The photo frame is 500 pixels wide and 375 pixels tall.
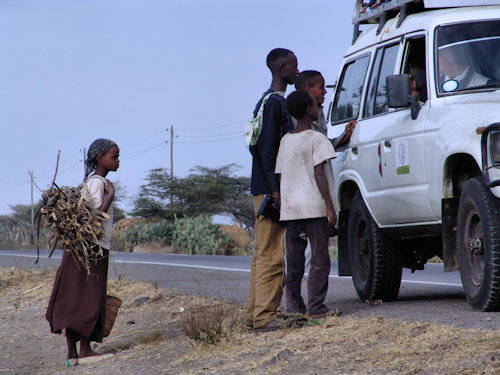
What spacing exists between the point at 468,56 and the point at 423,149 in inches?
34.0

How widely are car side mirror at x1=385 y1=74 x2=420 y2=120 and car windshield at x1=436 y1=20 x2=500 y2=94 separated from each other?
0.24 m

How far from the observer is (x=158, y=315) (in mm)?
9578

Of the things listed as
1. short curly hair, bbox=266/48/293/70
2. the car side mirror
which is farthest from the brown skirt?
the car side mirror

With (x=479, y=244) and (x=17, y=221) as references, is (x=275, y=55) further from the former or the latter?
(x=17, y=221)

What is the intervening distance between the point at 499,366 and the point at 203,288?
22.5 feet

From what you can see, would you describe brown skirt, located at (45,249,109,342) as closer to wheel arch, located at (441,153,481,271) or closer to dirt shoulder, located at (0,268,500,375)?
dirt shoulder, located at (0,268,500,375)

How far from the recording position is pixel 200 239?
30812 mm

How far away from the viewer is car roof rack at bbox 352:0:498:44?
301 inches

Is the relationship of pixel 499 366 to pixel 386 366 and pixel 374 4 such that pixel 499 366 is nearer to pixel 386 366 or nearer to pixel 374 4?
pixel 386 366

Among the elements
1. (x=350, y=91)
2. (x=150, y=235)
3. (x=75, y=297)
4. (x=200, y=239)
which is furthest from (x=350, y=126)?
(x=150, y=235)

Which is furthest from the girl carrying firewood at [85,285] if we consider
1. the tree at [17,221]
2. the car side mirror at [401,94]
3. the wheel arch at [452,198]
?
the tree at [17,221]

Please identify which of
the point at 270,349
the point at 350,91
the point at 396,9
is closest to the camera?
the point at 270,349

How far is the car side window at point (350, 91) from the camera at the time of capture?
28.6 ft

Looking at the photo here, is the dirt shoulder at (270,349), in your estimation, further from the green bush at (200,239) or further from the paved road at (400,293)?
the green bush at (200,239)
